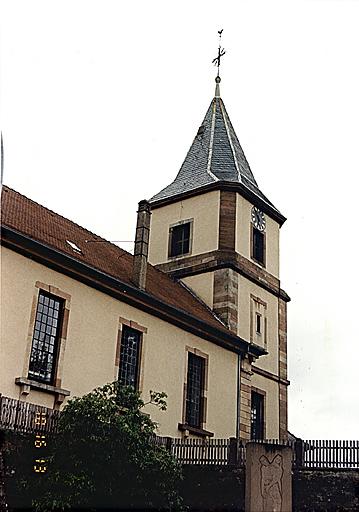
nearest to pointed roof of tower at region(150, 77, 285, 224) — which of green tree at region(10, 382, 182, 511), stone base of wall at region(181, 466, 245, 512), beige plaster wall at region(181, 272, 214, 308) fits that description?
beige plaster wall at region(181, 272, 214, 308)

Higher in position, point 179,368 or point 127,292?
point 127,292

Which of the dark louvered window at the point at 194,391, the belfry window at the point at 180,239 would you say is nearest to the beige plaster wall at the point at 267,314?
the belfry window at the point at 180,239

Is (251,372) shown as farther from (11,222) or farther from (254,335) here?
(11,222)

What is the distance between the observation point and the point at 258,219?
31.2m

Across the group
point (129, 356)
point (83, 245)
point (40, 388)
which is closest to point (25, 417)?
point (40, 388)

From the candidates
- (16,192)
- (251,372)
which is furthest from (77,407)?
(251,372)

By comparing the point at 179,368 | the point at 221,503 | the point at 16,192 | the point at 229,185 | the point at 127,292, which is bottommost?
the point at 221,503

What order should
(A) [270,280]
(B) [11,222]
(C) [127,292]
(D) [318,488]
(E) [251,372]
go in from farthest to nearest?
(A) [270,280] → (E) [251,372] → (C) [127,292] → (B) [11,222] → (D) [318,488]

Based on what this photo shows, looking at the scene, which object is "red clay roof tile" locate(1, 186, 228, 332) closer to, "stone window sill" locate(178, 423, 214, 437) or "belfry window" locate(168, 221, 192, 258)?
"belfry window" locate(168, 221, 192, 258)

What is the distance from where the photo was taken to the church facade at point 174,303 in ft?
58.8

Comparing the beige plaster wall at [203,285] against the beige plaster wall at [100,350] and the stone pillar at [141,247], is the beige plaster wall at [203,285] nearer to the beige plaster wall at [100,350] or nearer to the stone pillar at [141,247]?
the beige plaster wall at [100,350]

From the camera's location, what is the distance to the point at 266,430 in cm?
2744

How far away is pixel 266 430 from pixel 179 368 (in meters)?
7.03

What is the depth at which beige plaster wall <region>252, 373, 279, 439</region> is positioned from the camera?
90.3 ft
